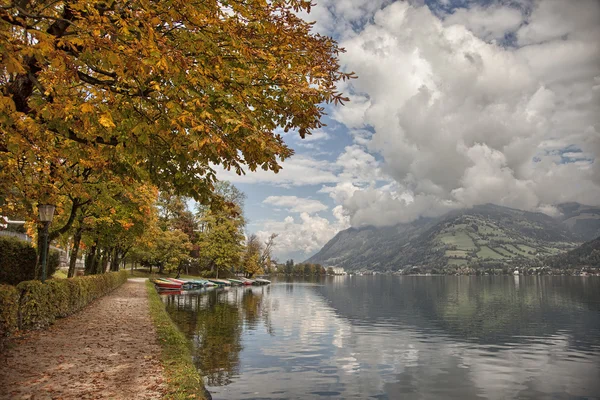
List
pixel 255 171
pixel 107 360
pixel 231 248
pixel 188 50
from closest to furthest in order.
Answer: pixel 188 50
pixel 255 171
pixel 107 360
pixel 231 248

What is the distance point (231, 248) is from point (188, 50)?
68773mm

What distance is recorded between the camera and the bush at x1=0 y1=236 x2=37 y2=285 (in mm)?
23362

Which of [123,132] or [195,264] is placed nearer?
[123,132]

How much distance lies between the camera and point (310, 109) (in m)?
8.81

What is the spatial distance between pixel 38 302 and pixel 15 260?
11723 millimetres

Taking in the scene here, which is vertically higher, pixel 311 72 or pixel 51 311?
pixel 311 72

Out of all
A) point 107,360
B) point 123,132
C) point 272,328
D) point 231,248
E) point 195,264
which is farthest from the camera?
point 195,264

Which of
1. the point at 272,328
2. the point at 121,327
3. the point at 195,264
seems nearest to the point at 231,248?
the point at 195,264

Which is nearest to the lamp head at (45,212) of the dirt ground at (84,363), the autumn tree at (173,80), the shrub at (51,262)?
the dirt ground at (84,363)

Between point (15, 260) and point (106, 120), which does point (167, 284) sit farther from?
point (106, 120)

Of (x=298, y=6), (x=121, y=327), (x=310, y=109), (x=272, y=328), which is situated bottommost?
(x=272, y=328)

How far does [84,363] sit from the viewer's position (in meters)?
10.6

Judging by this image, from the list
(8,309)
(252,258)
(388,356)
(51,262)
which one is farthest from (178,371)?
(252,258)

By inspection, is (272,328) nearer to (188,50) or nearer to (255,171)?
(255,171)
